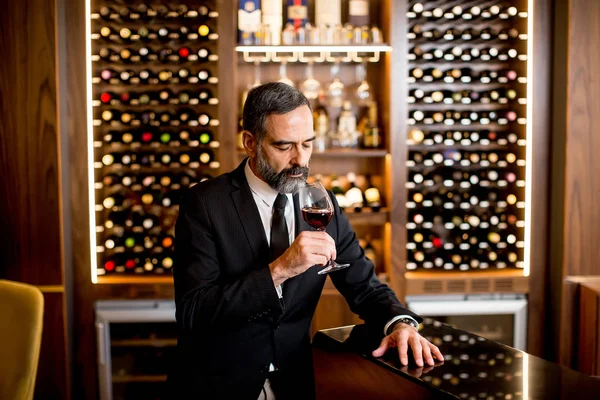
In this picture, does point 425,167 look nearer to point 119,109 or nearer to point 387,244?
point 387,244

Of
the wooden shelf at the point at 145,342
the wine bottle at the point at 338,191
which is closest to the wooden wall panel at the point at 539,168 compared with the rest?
the wine bottle at the point at 338,191

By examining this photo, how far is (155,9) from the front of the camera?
369cm

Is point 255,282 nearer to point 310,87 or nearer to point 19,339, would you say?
point 19,339

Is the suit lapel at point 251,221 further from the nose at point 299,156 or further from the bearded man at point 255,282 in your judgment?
the nose at point 299,156

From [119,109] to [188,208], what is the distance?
230 cm

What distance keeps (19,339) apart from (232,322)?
0.68m

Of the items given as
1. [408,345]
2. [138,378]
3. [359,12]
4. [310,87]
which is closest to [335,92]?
[310,87]

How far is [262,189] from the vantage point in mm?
1886

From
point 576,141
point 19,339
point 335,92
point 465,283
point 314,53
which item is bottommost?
point 465,283

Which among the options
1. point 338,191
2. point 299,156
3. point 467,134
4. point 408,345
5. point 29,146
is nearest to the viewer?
point 408,345

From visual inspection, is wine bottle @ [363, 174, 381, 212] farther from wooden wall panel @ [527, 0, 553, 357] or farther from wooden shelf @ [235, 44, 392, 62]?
wooden wall panel @ [527, 0, 553, 357]

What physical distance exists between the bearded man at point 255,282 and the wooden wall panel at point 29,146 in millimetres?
2032

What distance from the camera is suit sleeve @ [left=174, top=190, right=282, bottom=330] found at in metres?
1.60

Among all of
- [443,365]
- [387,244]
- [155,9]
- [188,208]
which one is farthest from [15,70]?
[443,365]
